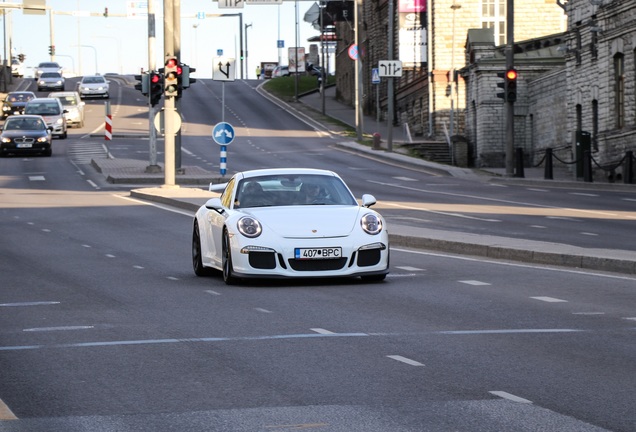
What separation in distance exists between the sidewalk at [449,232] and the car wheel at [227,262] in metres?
4.37

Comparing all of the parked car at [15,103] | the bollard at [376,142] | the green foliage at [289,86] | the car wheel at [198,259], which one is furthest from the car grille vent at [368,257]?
the green foliage at [289,86]

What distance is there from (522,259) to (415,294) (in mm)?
4147

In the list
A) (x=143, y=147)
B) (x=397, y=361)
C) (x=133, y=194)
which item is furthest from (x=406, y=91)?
(x=397, y=361)

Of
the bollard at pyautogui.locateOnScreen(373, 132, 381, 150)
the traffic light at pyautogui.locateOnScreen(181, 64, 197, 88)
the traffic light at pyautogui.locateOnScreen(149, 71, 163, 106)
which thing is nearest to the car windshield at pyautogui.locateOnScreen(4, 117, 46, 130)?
the bollard at pyautogui.locateOnScreen(373, 132, 381, 150)

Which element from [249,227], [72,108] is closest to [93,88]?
[72,108]

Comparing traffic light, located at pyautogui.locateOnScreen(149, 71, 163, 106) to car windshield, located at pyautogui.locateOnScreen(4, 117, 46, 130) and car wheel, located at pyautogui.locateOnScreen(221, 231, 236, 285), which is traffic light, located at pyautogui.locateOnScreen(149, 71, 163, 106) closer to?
car windshield, located at pyautogui.locateOnScreen(4, 117, 46, 130)

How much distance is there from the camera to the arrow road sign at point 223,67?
39094 mm

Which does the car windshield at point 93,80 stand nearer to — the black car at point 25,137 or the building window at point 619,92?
the black car at point 25,137

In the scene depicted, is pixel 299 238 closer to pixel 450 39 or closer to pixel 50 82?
pixel 450 39

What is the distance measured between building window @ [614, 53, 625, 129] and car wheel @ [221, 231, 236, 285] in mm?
30573

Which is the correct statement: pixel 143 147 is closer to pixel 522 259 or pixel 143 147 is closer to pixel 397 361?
pixel 522 259

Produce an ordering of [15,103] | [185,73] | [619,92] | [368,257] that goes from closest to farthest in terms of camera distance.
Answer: [368,257] < [185,73] < [619,92] < [15,103]

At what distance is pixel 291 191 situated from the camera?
16.2 m

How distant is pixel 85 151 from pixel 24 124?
11.9 ft
